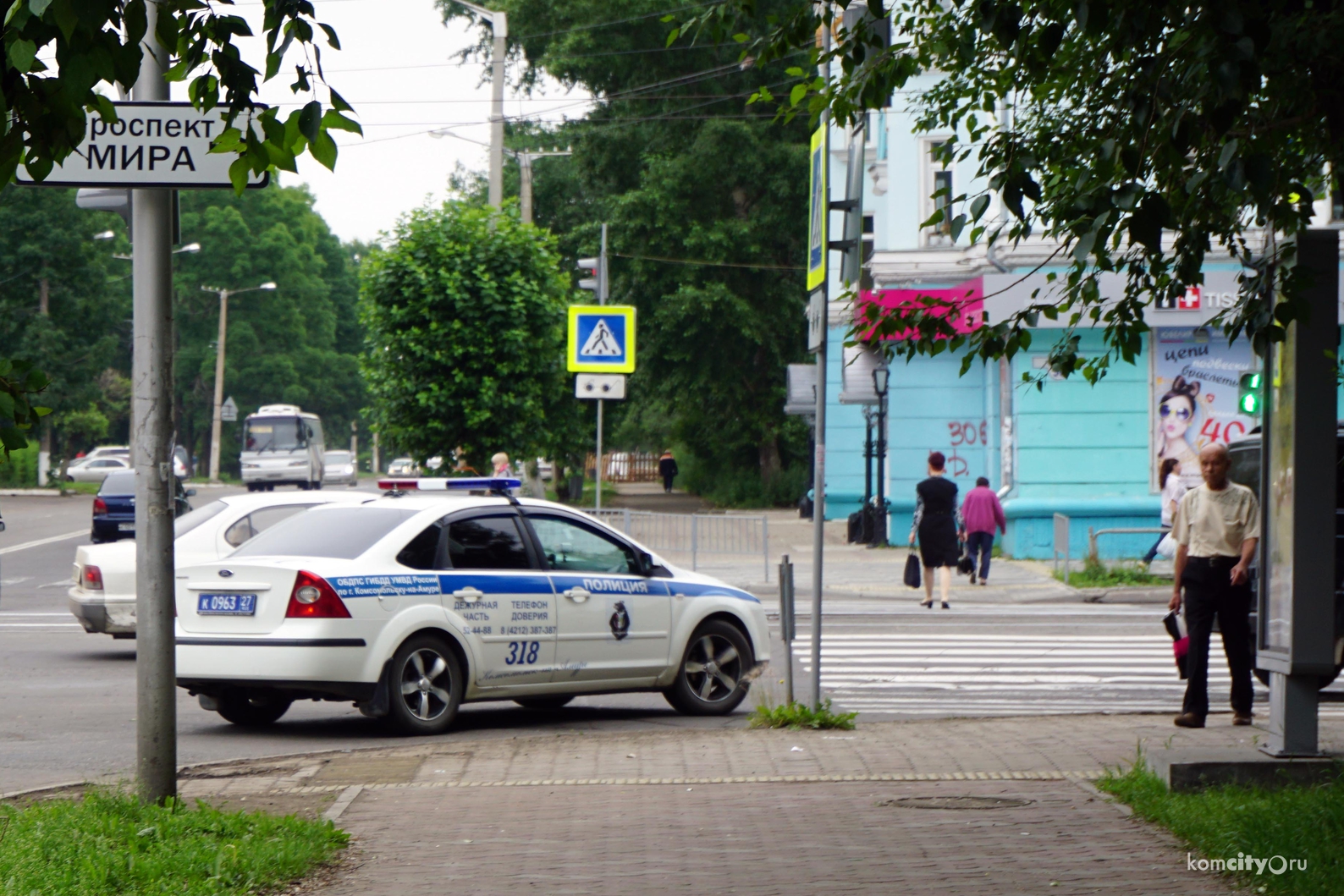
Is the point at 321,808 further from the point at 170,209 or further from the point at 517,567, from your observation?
the point at 517,567

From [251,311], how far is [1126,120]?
8993 centimetres

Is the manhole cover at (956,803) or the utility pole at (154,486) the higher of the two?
the utility pole at (154,486)

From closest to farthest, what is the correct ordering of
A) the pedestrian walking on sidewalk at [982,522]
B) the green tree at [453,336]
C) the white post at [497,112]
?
the pedestrian walking on sidewalk at [982,522], the green tree at [453,336], the white post at [497,112]

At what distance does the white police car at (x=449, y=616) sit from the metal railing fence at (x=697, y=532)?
1207 centimetres

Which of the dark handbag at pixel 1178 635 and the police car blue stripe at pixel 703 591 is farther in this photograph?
the police car blue stripe at pixel 703 591

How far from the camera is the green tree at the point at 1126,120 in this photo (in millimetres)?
5035

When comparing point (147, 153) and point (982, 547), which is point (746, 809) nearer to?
point (147, 153)

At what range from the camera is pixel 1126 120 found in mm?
6145

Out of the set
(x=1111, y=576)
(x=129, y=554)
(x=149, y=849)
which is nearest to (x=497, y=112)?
(x=1111, y=576)

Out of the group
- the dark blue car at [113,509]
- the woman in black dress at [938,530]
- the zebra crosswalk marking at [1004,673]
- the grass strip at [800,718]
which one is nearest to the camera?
the grass strip at [800,718]

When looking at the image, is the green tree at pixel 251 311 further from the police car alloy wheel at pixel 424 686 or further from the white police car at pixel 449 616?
the police car alloy wheel at pixel 424 686

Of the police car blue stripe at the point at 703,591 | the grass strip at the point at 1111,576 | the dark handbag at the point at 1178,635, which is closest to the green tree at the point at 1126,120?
the dark handbag at the point at 1178,635

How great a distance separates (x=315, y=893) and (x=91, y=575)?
9.24 m

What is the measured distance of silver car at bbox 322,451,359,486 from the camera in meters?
81.2
